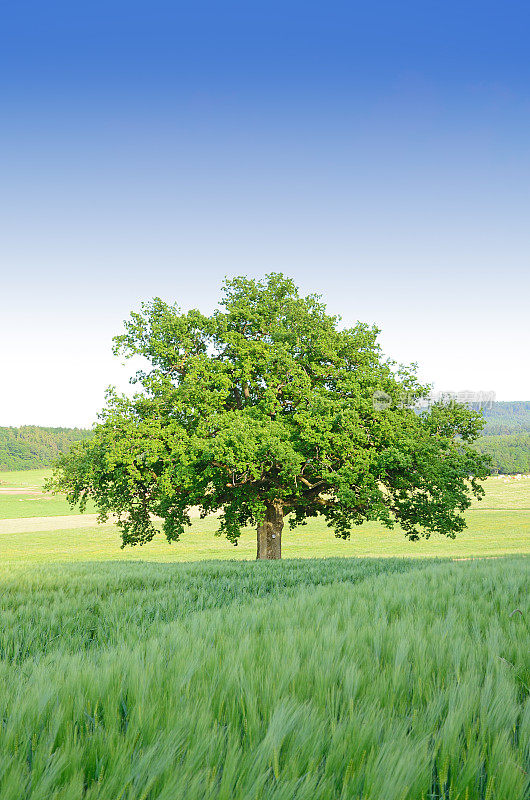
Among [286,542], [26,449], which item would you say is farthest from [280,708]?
[26,449]

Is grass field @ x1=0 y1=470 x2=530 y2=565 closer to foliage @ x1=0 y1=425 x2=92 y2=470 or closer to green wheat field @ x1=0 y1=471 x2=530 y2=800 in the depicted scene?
green wheat field @ x1=0 y1=471 x2=530 y2=800

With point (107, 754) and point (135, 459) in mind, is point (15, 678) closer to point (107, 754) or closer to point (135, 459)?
point (107, 754)

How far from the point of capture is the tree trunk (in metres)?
25.0

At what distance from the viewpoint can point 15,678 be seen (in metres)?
2.66

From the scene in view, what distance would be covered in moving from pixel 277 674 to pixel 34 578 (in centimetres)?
810

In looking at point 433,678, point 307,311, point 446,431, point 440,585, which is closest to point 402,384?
point 446,431

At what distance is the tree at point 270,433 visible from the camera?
68.8ft

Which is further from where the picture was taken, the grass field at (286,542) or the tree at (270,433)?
the grass field at (286,542)

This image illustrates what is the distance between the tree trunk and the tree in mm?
55

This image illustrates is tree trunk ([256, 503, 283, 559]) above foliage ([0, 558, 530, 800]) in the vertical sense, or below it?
below

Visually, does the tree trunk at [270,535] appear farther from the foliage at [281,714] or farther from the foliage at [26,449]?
the foliage at [26,449]

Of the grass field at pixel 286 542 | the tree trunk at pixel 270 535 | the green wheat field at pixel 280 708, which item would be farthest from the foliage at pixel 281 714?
the grass field at pixel 286 542

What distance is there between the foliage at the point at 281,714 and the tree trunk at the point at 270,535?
846 inches

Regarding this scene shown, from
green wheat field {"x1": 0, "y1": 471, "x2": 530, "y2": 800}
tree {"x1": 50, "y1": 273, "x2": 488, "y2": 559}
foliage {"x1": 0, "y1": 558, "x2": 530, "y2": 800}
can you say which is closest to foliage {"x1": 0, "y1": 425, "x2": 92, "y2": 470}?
tree {"x1": 50, "y1": 273, "x2": 488, "y2": 559}
